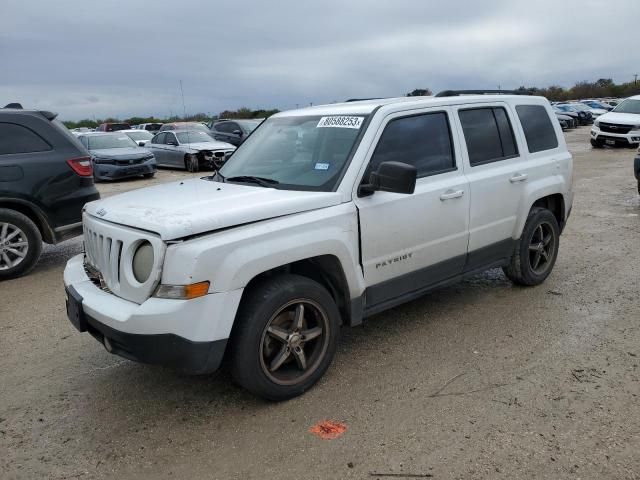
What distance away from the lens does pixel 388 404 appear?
3355 millimetres

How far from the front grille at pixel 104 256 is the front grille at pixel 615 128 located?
2030 cm

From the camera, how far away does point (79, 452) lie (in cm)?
301

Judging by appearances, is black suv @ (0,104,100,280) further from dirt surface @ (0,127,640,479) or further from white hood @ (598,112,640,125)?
white hood @ (598,112,640,125)

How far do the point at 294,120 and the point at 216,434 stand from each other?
2482 millimetres

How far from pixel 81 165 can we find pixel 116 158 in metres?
9.90

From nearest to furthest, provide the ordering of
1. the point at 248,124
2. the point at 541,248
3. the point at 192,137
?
the point at 541,248 → the point at 192,137 → the point at 248,124

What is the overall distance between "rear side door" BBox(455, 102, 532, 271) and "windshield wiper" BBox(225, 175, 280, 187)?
63.3 inches

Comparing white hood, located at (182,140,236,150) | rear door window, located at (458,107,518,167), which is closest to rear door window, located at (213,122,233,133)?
white hood, located at (182,140,236,150)

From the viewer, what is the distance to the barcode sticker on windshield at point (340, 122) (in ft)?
12.8

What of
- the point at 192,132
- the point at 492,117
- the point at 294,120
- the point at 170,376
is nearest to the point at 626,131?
the point at 192,132

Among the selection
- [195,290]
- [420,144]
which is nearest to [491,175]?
[420,144]

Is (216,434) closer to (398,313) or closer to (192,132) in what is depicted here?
(398,313)

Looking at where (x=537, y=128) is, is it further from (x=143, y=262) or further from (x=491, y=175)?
(x=143, y=262)

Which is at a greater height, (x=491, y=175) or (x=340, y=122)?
(x=340, y=122)
